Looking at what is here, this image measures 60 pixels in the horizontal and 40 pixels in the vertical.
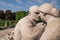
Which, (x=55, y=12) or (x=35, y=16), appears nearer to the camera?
(x=55, y=12)

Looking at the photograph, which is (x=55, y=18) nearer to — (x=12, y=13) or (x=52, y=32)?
(x=52, y=32)

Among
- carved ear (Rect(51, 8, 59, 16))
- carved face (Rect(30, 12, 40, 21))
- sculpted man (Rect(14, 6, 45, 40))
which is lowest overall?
sculpted man (Rect(14, 6, 45, 40))

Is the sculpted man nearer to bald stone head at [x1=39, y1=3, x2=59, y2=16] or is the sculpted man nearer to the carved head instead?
the carved head

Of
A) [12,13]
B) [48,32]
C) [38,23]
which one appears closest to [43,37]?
[48,32]

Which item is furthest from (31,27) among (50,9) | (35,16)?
(50,9)

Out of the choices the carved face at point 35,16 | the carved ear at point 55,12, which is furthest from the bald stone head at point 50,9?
the carved face at point 35,16

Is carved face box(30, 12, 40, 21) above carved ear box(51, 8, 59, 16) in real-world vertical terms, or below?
below

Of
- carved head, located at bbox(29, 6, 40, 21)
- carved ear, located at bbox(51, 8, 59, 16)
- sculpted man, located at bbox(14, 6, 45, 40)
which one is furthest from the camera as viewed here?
carved head, located at bbox(29, 6, 40, 21)

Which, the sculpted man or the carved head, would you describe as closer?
the sculpted man

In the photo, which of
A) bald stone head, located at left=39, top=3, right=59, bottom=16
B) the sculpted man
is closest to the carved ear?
bald stone head, located at left=39, top=3, right=59, bottom=16

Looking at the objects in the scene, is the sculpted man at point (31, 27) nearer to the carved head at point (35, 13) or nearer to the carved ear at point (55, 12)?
the carved head at point (35, 13)

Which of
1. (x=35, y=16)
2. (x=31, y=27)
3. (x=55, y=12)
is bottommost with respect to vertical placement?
(x=31, y=27)

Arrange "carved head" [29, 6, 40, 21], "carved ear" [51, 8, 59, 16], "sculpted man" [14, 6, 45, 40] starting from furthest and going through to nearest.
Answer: "carved head" [29, 6, 40, 21]
"sculpted man" [14, 6, 45, 40]
"carved ear" [51, 8, 59, 16]

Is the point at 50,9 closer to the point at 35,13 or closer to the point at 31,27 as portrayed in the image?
the point at 35,13
